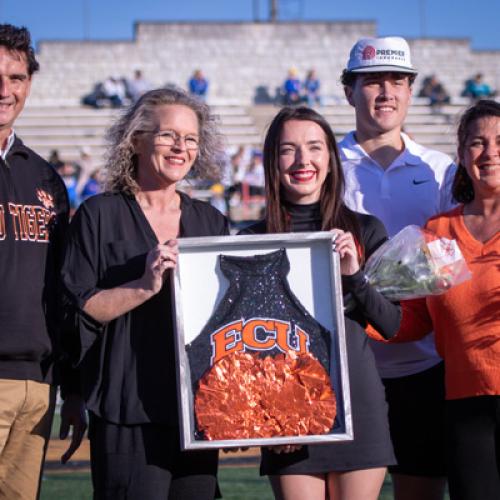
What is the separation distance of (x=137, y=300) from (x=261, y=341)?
1.39ft

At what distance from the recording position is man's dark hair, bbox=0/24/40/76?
3447 mm

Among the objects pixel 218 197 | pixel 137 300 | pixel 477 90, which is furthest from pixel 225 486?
pixel 477 90

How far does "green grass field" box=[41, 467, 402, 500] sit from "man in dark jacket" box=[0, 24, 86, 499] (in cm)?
222

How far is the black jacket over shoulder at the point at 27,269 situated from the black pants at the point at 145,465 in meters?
0.38

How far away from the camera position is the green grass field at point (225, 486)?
559 cm

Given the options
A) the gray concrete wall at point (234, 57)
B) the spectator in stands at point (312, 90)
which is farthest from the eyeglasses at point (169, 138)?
the gray concrete wall at point (234, 57)

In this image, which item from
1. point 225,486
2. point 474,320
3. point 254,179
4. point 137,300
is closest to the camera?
point 137,300

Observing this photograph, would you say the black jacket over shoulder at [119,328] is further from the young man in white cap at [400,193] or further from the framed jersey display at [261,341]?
the young man in white cap at [400,193]

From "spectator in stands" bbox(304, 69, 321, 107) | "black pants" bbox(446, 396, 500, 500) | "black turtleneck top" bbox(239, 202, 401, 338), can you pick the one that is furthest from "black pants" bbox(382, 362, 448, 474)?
"spectator in stands" bbox(304, 69, 321, 107)

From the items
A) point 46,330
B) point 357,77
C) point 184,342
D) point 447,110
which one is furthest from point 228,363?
point 447,110

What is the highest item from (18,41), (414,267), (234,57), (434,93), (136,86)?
(234,57)

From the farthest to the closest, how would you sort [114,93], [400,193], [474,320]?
[114,93] → [400,193] → [474,320]

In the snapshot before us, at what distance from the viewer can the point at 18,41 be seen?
3.48 meters

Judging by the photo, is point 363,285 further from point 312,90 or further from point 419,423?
point 312,90
